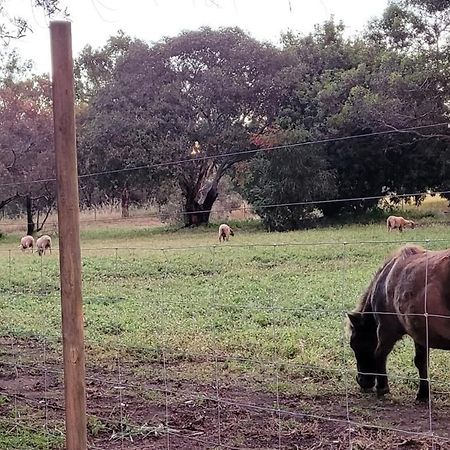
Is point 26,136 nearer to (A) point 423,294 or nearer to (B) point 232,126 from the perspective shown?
(B) point 232,126

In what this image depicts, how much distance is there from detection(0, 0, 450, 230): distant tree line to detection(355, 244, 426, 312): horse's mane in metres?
15.9

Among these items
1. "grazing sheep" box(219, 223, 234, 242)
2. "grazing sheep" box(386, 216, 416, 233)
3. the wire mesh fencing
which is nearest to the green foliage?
"grazing sheep" box(219, 223, 234, 242)

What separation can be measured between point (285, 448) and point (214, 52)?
24.2m

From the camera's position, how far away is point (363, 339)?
5.73 meters

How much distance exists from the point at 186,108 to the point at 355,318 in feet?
71.3

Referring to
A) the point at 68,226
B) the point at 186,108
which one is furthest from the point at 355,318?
the point at 186,108

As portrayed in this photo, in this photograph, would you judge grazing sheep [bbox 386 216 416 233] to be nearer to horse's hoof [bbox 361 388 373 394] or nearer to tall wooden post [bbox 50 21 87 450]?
horse's hoof [bbox 361 388 373 394]

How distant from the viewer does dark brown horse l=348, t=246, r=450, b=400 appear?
488 cm

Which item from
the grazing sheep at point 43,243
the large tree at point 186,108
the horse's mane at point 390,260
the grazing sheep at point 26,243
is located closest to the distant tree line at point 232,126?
the large tree at point 186,108

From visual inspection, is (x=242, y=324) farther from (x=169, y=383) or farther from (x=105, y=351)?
(x=169, y=383)

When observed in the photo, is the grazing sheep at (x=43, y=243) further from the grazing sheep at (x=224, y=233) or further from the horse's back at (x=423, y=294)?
the horse's back at (x=423, y=294)

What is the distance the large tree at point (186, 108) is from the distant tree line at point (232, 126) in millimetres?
45

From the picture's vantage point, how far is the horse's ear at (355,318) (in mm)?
5727

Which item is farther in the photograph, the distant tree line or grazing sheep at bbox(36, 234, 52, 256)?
the distant tree line
